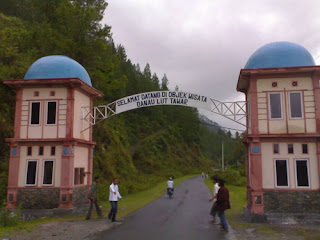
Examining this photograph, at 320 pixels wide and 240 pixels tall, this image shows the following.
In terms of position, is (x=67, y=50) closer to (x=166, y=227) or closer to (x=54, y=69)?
(x=54, y=69)

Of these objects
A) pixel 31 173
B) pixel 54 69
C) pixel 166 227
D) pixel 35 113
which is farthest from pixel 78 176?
pixel 166 227

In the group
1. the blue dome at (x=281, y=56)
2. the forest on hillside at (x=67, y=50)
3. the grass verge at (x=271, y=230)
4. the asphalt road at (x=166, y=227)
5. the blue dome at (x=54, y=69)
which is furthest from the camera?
the forest on hillside at (x=67, y=50)

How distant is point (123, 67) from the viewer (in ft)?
218

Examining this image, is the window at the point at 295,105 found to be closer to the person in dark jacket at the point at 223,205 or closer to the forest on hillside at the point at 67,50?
the person in dark jacket at the point at 223,205

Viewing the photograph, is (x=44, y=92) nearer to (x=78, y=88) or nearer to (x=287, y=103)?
(x=78, y=88)

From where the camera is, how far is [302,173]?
13.4 metres

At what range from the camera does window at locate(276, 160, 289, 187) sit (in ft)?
44.1

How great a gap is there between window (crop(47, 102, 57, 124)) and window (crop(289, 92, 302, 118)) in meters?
11.2

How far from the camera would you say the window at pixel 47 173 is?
15.0 metres

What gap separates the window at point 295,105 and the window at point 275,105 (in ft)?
1.68

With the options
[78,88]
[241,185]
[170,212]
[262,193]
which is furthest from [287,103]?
[241,185]

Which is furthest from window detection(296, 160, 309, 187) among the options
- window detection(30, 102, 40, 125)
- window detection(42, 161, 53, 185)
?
window detection(30, 102, 40, 125)

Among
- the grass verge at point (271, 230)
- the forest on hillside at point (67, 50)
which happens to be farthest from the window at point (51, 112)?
the grass verge at point (271, 230)

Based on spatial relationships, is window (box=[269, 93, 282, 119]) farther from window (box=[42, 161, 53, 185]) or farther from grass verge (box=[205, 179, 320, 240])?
window (box=[42, 161, 53, 185])
